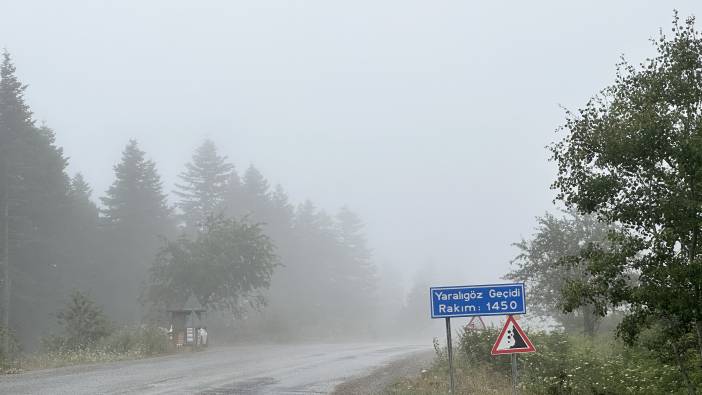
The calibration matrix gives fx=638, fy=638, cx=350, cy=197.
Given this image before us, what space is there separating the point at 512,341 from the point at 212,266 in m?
29.4

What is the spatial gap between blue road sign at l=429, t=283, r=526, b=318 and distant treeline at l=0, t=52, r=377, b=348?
90.7 feet

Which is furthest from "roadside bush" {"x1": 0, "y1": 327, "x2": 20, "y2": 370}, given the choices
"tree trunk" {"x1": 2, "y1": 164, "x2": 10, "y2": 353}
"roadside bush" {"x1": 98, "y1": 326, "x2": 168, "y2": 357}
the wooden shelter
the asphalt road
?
"tree trunk" {"x1": 2, "y1": 164, "x2": 10, "y2": 353}

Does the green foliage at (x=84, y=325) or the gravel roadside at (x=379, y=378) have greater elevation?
the green foliage at (x=84, y=325)

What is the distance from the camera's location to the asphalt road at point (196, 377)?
46.6ft

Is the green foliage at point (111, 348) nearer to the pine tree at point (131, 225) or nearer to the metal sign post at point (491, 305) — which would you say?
the metal sign post at point (491, 305)

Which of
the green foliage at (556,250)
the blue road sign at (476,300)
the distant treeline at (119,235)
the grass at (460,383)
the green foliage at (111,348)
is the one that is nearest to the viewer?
the blue road sign at (476,300)

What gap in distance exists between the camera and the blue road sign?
1195 centimetres

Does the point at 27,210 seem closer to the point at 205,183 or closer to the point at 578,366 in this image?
the point at 205,183

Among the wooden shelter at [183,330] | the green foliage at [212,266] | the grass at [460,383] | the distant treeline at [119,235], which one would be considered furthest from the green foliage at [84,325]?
the grass at [460,383]

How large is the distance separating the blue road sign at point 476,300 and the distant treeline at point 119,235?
90.7 ft

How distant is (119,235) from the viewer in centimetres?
5600

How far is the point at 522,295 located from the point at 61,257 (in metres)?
46.0

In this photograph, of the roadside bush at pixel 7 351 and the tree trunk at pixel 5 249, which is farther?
the tree trunk at pixel 5 249

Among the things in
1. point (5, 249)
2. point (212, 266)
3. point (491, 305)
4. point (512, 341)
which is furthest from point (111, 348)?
point (512, 341)
